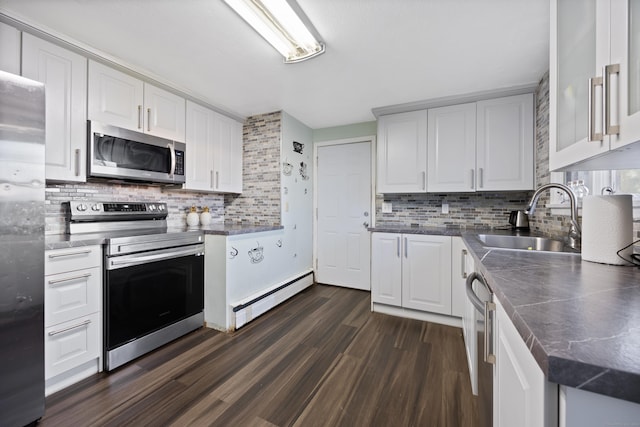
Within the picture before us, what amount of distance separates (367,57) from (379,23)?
371mm

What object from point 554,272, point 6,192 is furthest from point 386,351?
point 6,192

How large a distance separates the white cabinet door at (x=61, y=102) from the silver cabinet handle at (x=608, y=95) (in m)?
2.77

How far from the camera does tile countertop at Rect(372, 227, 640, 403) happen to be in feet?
1.22

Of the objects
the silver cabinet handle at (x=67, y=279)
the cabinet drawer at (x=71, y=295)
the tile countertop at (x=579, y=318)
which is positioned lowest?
the cabinet drawer at (x=71, y=295)

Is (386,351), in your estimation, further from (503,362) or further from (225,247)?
(225,247)

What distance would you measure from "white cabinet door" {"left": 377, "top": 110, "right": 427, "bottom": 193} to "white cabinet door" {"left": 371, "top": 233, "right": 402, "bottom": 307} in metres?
0.61

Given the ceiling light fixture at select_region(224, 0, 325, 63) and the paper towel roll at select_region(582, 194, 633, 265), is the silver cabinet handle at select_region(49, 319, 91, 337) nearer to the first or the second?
the ceiling light fixture at select_region(224, 0, 325, 63)

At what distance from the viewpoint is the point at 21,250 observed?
4.17 feet

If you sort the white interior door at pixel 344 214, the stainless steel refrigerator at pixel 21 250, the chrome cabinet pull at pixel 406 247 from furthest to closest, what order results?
1. the white interior door at pixel 344 214
2. the chrome cabinet pull at pixel 406 247
3. the stainless steel refrigerator at pixel 21 250

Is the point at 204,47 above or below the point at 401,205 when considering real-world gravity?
above

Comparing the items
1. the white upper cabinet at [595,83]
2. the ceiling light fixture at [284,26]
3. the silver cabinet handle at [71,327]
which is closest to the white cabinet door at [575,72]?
the white upper cabinet at [595,83]

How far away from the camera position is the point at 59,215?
1957mm

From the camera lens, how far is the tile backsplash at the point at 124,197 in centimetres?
193

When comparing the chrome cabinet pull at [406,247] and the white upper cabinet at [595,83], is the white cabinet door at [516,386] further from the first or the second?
the chrome cabinet pull at [406,247]
